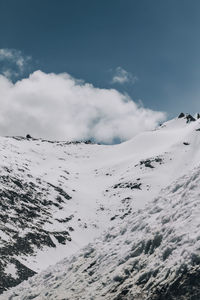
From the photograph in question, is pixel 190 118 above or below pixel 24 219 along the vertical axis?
above

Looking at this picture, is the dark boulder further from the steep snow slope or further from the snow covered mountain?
the steep snow slope

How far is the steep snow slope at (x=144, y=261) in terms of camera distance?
1369cm

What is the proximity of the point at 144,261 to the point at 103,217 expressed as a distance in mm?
78225

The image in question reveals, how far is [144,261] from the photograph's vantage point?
15.6 metres

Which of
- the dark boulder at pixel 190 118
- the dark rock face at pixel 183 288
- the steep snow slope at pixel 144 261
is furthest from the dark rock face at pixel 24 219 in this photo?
the dark boulder at pixel 190 118

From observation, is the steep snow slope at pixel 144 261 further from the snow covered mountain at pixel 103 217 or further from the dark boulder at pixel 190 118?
the dark boulder at pixel 190 118

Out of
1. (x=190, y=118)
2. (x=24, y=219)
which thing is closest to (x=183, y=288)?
(x=24, y=219)

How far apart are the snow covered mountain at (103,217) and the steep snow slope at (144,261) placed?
0.04m

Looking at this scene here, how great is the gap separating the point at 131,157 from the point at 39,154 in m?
33.2

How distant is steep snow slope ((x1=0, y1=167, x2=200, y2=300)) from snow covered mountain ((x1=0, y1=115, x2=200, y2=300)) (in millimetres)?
40

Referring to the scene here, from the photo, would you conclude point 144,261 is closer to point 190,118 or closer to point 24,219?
point 24,219

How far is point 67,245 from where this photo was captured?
7400 cm

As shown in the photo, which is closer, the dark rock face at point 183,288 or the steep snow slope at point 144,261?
the dark rock face at point 183,288

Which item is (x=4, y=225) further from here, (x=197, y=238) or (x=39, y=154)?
(x=39, y=154)
